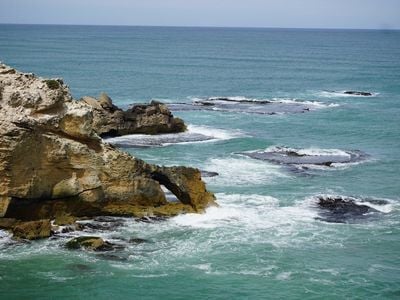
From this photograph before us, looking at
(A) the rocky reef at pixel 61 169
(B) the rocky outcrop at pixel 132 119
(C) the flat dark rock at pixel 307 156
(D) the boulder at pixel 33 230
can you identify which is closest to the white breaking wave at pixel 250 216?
(A) the rocky reef at pixel 61 169

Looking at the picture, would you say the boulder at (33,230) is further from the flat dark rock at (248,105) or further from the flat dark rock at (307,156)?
the flat dark rock at (248,105)

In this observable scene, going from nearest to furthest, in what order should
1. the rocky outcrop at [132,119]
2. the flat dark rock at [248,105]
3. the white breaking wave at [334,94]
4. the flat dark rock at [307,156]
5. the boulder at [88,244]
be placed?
1. the boulder at [88,244]
2. the flat dark rock at [307,156]
3. the rocky outcrop at [132,119]
4. the flat dark rock at [248,105]
5. the white breaking wave at [334,94]

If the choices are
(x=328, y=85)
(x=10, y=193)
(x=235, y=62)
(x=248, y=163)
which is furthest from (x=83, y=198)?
(x=235, y=62)

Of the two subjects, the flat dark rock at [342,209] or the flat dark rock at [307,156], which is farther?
A: the flat dark rock at [307,156]

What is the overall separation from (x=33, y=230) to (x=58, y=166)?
3.98m

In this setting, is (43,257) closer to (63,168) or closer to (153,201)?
(63,168)

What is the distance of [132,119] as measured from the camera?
67.4 metres

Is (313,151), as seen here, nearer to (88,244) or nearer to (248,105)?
(88,244)

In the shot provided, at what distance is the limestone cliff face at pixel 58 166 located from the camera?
119 feet

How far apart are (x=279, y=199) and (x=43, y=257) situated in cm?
1761

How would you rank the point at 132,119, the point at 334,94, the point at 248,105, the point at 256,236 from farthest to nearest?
the point at 334,94
the point at 248,105
the point at 132,119
the point at 256,236

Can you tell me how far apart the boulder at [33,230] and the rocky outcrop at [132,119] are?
29.6 meters

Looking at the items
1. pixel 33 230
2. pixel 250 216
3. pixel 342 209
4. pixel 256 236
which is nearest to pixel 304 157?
pixel 342 209

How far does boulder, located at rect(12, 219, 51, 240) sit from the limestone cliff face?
4.75 ft
